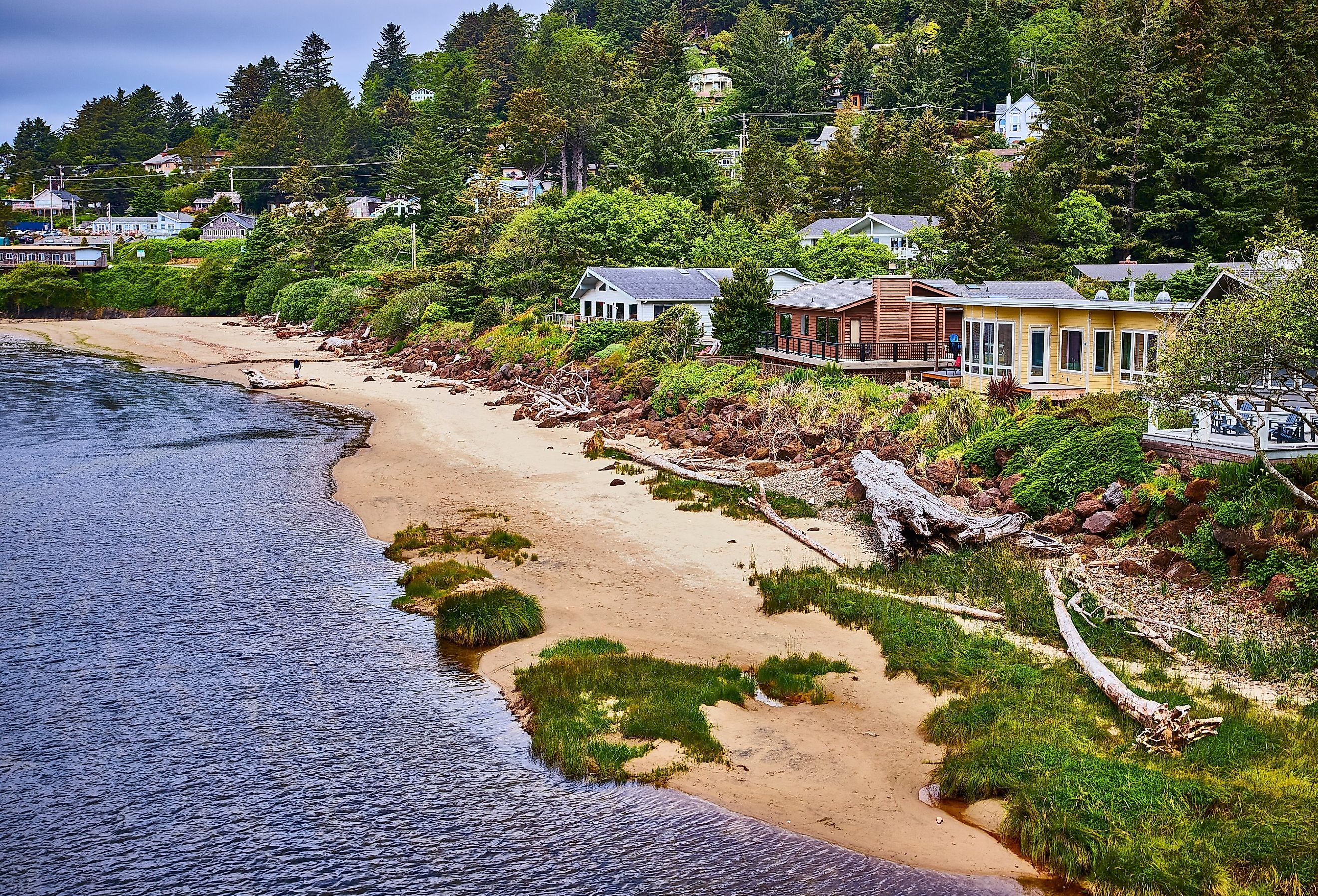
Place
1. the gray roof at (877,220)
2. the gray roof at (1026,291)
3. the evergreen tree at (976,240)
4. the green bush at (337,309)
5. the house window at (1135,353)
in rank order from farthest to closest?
1. the green bush at (337,309)
2. the gray roof at (877,220)
3. the evergreen tree at (976,240)
4. the gray roof at (1026,291)
5. the house window at (1135,353)

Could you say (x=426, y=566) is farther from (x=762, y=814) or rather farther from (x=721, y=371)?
Answer: (x=721, y=371)

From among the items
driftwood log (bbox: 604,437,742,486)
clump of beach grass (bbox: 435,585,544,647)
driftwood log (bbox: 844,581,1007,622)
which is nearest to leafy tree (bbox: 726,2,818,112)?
driftwood log (bbox: 604,437,742,486)

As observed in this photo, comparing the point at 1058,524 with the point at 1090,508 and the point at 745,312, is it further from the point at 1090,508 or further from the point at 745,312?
the point at 745,312

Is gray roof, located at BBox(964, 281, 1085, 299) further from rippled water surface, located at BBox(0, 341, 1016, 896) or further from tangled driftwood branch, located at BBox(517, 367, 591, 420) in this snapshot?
rippled water surface, located at BBox(0, 341, 1016, 896)

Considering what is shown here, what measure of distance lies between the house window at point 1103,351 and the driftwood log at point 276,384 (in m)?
45.7

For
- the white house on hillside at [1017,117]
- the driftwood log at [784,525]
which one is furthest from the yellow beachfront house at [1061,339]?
the white house on hillside at [1017,117]

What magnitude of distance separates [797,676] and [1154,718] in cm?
636

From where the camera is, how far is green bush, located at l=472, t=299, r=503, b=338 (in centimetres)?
7400

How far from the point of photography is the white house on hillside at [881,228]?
78.1 meters

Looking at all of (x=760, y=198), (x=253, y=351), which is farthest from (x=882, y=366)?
(x=253, y=351)

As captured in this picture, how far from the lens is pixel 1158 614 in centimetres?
2192

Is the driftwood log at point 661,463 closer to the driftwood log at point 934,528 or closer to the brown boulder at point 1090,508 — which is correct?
the driftwood log at point 934,528

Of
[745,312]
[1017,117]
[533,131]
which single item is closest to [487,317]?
[745,312]

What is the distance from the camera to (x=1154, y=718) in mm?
16719
